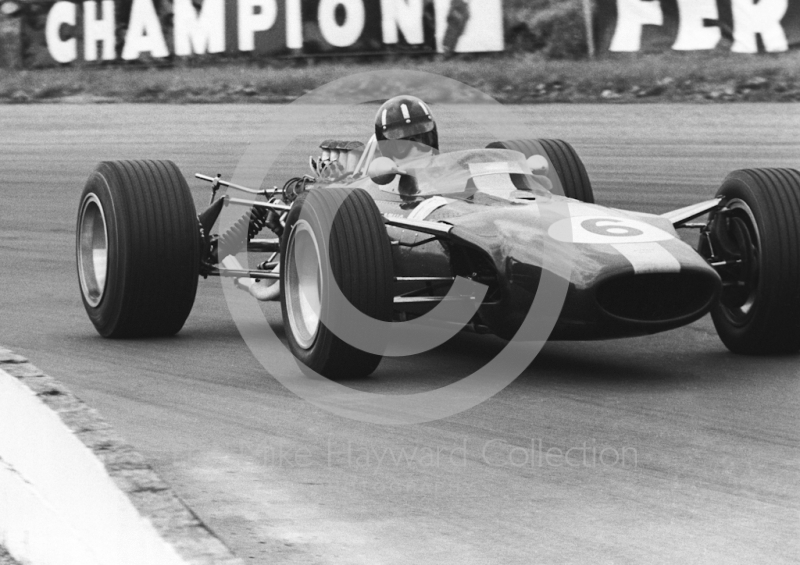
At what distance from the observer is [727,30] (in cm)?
1429

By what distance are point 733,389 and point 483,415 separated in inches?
47.0

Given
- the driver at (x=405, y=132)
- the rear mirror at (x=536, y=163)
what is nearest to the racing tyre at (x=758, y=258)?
the rear mirror at (x=536, y=163)

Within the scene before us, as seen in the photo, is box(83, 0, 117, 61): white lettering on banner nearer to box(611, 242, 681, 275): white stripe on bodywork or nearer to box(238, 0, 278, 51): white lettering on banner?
box(238, 0, 278, 51): white lettering on banner

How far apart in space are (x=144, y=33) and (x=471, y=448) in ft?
45.3

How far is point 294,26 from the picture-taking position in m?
16.7

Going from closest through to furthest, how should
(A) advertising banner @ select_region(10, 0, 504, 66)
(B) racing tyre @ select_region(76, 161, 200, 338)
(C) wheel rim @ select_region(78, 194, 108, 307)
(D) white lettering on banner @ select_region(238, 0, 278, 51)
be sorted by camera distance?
(B) racing tyre @ select_region(76, 161, 200, 338)
(C) wheel rim @ select_region(78, 194, 108, 307)
(A) advertising banner @ select_region(10, 0, 504, 66)
(D) white lettering on banner @ select_region(238, 0, 278, 51)

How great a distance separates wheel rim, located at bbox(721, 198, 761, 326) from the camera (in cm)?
620

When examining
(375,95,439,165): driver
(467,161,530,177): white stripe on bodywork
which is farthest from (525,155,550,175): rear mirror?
(375,95,439,165): driver

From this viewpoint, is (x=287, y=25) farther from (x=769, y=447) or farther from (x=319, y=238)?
(x=769, y=447)

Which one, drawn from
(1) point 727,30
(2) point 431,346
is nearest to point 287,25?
(1) point 727,30

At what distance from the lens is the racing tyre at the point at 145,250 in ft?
22.8

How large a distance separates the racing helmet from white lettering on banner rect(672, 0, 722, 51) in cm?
808

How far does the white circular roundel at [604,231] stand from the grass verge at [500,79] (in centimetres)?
922

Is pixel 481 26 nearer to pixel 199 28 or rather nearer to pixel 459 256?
pixel 199 28
